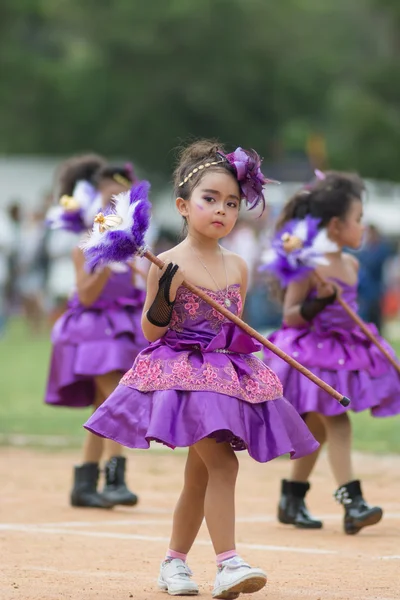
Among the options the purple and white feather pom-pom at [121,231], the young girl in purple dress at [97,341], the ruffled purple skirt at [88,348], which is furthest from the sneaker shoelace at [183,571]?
the ruffled purple skirt at [88,348]

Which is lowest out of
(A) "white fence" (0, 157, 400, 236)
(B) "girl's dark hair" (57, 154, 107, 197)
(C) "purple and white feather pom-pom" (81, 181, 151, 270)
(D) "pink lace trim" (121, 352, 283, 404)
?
(D) "pink lace trim" (121, 352, 283, 404)

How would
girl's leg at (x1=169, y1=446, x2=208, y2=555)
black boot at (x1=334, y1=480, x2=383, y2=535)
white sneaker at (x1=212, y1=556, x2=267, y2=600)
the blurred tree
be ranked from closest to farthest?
1. white sneaker at (x1=212, y1=556, x2=267, y2=600)
2. girl's leg at (x1=169, y1=446, x2=208, y2=555)
3. black boot at (x1=334, y1=480, x2=383, y2=535)
4. the blurred tree

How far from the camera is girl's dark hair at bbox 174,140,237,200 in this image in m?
5.96

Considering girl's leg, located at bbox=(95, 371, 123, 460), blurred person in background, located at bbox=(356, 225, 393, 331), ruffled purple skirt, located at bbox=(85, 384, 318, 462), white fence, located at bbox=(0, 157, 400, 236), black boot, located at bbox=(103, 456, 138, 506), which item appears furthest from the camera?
white fence, located at bbox=(0, 157, 400, 236)

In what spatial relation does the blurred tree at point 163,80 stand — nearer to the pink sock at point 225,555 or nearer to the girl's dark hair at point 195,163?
the girl's dark hair at point 195,163

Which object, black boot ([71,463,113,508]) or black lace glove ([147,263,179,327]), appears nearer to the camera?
black lace glove ([147,263,179,327])

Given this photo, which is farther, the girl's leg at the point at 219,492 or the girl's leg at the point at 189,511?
the girl's leg at the point at 189,511

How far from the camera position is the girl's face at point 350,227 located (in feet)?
25.8

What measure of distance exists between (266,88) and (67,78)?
630 cm

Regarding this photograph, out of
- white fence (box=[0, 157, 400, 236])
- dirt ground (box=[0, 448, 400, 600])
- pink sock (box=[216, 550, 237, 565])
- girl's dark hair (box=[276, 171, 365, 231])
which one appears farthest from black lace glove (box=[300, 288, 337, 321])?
white fence (box=[0, 157, 400, 236])

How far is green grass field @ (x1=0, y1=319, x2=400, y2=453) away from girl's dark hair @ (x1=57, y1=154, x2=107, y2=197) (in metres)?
3.26

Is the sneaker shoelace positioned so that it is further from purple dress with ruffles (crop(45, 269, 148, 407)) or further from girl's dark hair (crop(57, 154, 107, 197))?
girl's dark hair (crop(57, 154, 107, 197))

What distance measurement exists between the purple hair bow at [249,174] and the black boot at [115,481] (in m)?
2.89

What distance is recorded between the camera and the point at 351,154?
3216cm
